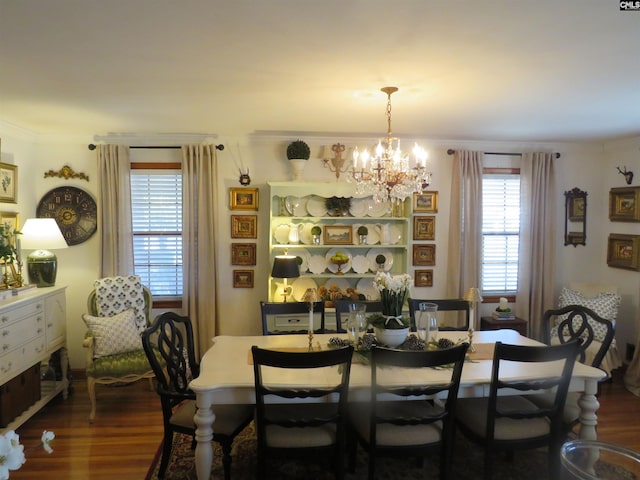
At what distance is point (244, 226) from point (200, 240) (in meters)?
0.49

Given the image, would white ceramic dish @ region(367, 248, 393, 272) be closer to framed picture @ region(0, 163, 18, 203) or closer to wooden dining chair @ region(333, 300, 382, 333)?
wooden dining chair @ region(333, 300, 382, 333)

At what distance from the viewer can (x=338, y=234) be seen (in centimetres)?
474

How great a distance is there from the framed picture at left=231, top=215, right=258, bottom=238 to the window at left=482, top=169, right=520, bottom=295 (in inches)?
104

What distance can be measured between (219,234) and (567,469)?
13.6 feet

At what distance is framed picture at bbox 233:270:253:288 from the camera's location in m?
4.67

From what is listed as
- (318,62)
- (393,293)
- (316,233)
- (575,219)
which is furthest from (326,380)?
(575,219)

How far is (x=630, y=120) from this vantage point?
376 centimetres

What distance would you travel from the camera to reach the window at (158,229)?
4617 mm

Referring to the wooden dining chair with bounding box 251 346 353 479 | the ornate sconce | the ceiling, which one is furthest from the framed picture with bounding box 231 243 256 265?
the wooden dining chair with bounding box 251 346 353 479

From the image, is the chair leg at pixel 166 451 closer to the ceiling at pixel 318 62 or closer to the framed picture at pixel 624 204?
the ceiling at pixel 318 62

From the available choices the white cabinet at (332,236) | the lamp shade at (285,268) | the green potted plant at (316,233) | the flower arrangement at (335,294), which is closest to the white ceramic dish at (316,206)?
the white cabinet at (332,236)

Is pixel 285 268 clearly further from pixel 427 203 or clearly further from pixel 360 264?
pixel 427 203

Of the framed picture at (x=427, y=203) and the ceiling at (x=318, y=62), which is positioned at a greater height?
the ceiling at (x=318, y=62)

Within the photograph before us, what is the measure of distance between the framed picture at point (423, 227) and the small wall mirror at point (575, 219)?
5.39 feet
